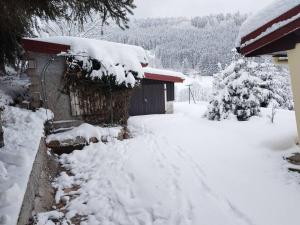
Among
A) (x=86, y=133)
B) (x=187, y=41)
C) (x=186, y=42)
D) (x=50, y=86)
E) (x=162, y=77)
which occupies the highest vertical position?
(x=187, y=41)

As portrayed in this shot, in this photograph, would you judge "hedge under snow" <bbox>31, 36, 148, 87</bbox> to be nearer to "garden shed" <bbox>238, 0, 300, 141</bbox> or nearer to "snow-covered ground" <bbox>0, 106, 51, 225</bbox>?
"snow-covered ground" <bbox>0, 106, 51, 225</bbox>

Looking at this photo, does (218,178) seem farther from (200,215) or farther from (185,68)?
(185,68)

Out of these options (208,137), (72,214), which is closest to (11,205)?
(72,214)

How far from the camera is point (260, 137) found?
9.34 meters

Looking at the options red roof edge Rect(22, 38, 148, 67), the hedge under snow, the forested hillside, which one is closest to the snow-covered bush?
the hedge under snow

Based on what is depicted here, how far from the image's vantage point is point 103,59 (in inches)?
406

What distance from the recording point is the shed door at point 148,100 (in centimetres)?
1697

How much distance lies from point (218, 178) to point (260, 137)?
4.06m

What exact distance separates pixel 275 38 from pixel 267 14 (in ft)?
1.76

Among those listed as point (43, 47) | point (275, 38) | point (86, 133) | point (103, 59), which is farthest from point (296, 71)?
point (43, 47)

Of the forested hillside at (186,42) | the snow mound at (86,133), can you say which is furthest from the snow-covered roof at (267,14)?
the forested hillside at (186,42)

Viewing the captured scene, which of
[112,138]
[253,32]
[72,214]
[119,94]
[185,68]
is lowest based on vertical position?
[72,214]

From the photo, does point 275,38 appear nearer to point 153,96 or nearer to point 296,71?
point 296,71

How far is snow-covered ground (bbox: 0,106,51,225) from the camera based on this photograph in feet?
10.4
